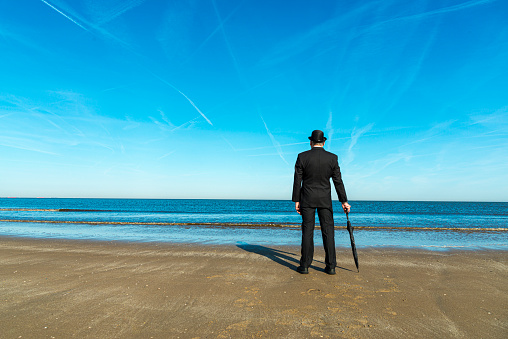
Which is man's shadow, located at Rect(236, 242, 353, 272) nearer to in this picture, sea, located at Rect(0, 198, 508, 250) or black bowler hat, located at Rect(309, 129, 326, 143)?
sea, located at Rect(0, 198, 508, 250)

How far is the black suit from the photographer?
5051mm

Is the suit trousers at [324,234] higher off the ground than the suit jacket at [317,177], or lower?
lower

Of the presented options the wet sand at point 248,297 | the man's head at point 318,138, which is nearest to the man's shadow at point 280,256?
the wet sand at point 248,297

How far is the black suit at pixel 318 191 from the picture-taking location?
5.05 meters

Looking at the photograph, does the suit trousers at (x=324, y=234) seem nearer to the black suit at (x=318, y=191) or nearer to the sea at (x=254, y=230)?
the black suit at (x=318, y=191)

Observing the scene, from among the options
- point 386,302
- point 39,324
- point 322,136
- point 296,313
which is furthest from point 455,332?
point 39,324

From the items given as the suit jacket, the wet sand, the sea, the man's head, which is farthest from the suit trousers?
the sea

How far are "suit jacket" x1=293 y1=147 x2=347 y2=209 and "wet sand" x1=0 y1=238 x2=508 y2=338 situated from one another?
1430 mm

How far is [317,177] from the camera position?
5090 mm

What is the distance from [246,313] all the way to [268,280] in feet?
4.88

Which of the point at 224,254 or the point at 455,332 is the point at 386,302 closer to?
the point at 455,332

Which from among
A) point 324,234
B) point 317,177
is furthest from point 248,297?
point 317,177

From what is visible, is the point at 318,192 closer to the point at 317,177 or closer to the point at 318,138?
the point at 317,177

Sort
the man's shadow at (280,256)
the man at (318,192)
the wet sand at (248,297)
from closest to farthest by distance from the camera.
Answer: the wet sand at (248,297), the man at (318,192), the man's shadow at (280,256)
